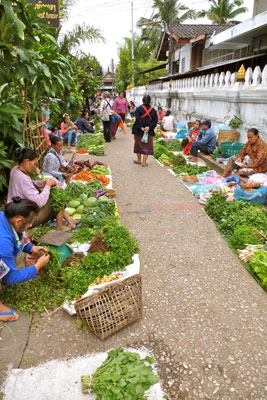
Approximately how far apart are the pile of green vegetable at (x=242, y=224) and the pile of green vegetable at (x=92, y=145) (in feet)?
18.0

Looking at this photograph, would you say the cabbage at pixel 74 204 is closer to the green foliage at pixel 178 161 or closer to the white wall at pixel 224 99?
the green foliage at pixel 178 161

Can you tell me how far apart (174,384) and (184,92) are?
1320cm

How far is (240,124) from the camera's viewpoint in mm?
8195

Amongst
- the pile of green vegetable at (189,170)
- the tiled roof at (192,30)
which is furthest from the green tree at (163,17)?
the pile of green vegetable at (189,170)

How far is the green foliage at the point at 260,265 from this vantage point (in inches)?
→ 135

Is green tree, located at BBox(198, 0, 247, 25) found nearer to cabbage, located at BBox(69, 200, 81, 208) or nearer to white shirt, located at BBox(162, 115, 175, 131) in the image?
white shirt, located at BBox(162, 115, 175, 131)

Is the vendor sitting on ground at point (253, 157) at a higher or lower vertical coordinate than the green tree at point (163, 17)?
lower

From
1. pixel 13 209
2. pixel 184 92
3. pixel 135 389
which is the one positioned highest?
pixel 184 92

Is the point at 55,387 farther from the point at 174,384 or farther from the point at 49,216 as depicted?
the point at 49,216

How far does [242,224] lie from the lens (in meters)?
4.42

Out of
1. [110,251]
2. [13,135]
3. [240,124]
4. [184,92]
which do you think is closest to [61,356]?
[110,251]

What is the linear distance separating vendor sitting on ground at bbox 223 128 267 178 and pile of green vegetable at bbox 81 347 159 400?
5.01 meters

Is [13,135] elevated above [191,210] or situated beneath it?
elevated above

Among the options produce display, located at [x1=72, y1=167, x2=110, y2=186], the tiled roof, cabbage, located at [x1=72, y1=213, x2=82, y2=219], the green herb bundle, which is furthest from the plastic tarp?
the tiled roof
